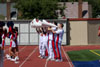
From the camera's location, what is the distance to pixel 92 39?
3219 centimetres

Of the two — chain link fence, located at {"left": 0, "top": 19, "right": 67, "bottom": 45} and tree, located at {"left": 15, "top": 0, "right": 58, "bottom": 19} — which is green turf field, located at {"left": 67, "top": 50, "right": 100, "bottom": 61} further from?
tree, located at {"left": 15, "top": 0, "right": 58, "bottom": 19}

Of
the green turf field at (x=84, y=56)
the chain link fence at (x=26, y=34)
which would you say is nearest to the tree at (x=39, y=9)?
the chain link fence at (x=26, y=34)

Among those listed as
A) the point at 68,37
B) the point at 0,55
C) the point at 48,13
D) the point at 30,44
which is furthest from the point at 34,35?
the point at 0,55

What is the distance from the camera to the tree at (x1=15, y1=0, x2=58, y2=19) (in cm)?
4191

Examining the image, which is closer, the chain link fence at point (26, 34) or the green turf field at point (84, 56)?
the green turf field at point (84, 56)

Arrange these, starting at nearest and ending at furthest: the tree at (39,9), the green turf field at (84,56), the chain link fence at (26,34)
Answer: the green turf field at (84,56), the chain link fence at (26,34), the tree at (39,9)

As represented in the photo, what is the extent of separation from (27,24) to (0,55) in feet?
74.8

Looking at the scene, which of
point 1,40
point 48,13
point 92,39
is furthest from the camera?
point 48,13

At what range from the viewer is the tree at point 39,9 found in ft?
137

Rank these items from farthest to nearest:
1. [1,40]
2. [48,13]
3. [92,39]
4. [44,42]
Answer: [48,13], [92,39], [44,42], [1,40]

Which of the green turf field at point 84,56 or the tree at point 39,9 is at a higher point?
the tree at point 39,9

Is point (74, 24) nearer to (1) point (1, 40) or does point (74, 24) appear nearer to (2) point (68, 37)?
(2) point (68, 37)

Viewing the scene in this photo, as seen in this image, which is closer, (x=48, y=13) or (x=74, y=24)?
(x=74, y=24)

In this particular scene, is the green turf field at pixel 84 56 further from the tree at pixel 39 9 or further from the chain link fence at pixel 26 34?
the tree at pixel 39 9
